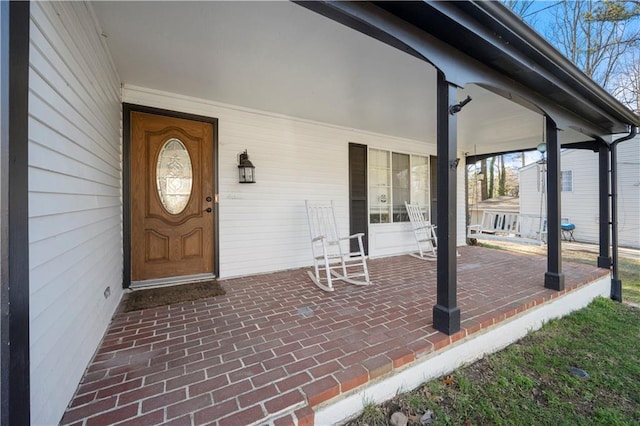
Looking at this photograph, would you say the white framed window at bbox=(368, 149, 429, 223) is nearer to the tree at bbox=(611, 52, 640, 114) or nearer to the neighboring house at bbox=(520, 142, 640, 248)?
the neighboring house at bbox=(520, 142, 640, 248)

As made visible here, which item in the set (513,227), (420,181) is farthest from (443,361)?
(513,227)

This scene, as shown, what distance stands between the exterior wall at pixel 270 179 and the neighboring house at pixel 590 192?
18.5 feet

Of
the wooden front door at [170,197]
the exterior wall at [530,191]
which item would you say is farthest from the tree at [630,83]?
the wooden front door at [170,197]

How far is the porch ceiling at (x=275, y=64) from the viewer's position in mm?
1808

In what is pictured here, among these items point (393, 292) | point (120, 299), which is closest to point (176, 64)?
point (120, 299)

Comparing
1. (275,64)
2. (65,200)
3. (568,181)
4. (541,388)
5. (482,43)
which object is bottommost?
(541,388)

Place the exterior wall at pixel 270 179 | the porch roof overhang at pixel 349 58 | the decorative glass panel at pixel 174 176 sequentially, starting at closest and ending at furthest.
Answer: the porch roof overhang at pixel 349 58 < the decorative glass panel at pixel 174 176 < the exterior wall at pixel 270 179

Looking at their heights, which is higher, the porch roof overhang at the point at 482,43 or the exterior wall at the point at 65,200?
the porch roof overhang at the point at 482,43

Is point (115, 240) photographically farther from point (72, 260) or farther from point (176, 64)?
point (176, 64)

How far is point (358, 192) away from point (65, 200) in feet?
12.1

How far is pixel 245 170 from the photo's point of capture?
338 centimetres

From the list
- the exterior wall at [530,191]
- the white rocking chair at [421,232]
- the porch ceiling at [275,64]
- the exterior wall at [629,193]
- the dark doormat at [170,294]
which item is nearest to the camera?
the porch ceiling at [275,64]

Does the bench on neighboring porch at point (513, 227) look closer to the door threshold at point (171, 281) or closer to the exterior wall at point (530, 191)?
the exterior wall at point (530, 191)

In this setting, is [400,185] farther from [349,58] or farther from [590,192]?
[590,192]
